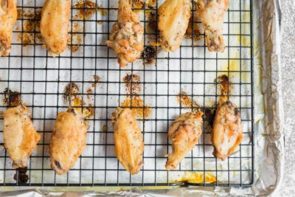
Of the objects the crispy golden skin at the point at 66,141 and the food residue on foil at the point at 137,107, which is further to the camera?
the food residue on foil at the point at 137,107

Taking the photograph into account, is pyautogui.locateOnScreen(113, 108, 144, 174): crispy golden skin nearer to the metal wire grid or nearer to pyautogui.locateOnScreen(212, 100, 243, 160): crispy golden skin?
the metal wire grid

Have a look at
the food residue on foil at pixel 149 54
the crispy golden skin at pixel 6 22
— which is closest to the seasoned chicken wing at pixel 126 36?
the food residue on foil at pixel 149 54

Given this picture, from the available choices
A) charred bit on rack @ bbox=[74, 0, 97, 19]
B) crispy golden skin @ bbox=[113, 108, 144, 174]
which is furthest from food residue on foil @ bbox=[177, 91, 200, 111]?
charred bit on rack @ bbox=[74, 0, 97, 19]

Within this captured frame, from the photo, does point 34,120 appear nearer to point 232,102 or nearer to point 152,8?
point 152,8

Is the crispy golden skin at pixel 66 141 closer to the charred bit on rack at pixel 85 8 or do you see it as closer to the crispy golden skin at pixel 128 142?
the crispy golden skin at pixel 128 142

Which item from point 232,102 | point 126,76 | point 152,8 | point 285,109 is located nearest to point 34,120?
point 126,76

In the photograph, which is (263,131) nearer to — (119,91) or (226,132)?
(226,132)
